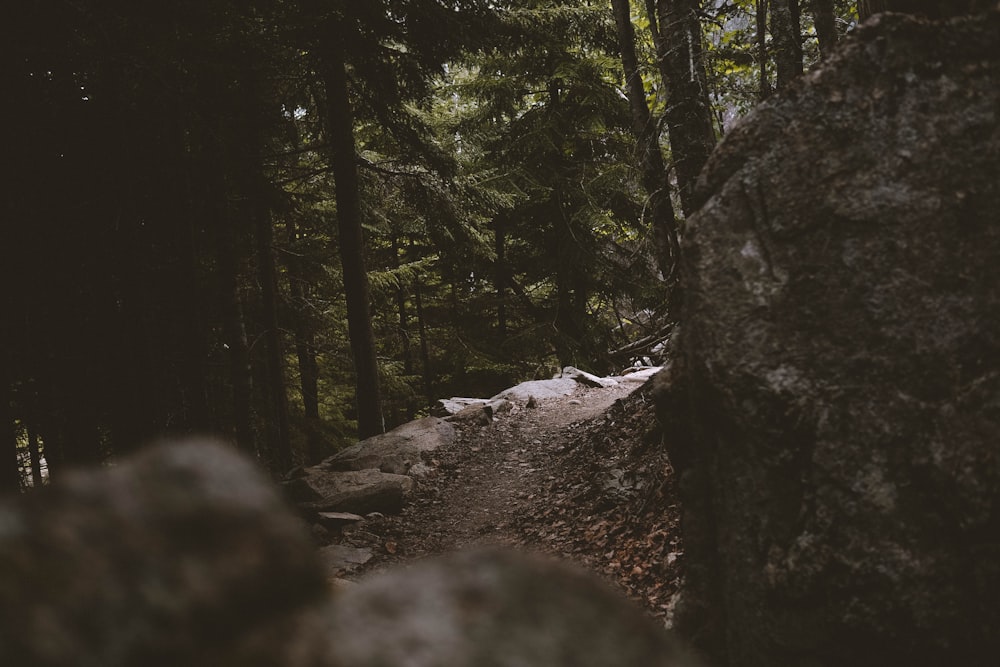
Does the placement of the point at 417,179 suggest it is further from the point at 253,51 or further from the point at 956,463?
the point at 956,463

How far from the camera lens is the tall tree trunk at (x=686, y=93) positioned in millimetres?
7348

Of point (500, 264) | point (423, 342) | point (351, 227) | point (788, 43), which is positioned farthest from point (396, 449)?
point (423, 342)

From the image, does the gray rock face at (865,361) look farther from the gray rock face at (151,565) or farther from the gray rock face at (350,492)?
the gray rock face at (350,492)

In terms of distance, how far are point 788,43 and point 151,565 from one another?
8.83 m

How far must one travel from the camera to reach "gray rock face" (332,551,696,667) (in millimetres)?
924

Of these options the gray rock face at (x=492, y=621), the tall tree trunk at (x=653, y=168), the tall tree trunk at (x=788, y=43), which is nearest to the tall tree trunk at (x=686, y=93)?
the tall tree trunk at (x=653, y=168)

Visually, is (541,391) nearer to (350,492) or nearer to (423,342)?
(350,492)

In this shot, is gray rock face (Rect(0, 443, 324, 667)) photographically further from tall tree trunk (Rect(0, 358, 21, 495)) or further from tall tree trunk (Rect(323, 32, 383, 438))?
tall tree trunk (Rect(323, 32, 383, 438))

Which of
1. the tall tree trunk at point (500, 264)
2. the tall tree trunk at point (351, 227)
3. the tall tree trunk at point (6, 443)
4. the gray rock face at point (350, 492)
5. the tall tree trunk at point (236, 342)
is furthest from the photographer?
the tall tree trunk at point (500, 264)

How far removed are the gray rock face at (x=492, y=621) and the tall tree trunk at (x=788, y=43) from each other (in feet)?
26.4

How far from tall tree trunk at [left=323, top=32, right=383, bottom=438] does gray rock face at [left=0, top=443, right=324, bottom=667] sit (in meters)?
11.4

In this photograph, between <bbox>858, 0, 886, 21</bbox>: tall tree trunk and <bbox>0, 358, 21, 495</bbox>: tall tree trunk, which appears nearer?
<bbox>858, 0, 886, 21</bbox>: tall tree trunk

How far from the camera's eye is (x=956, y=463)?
3.11 metres

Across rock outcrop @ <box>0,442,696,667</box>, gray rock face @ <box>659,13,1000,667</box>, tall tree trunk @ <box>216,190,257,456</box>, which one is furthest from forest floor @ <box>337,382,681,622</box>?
rock outcrop @ <box>0,442,696,667</box>
